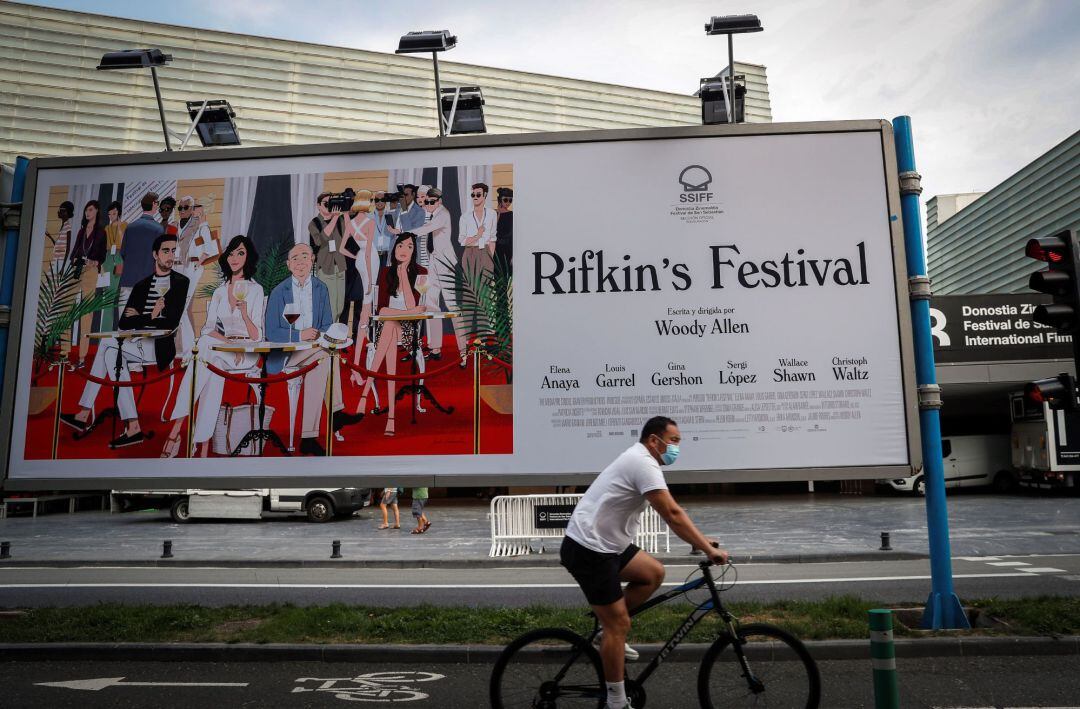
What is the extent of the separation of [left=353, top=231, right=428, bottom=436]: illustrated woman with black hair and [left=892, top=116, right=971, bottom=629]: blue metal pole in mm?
4652

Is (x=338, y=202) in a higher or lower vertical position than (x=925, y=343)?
higher

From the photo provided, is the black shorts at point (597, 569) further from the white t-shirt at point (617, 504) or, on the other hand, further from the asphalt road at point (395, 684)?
the asphalt road at point (395, 684)

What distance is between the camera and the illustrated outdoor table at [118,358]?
777cm

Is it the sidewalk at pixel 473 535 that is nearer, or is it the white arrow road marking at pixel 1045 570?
the white arrow road marking at pixel 1045 570

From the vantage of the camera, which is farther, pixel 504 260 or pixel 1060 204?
pixel 1060 204

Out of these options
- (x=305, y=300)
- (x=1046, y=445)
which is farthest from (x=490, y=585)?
(x=1046, y=445)

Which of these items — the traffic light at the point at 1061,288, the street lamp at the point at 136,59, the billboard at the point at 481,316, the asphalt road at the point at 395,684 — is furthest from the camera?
the street lamp at the point at 136,59

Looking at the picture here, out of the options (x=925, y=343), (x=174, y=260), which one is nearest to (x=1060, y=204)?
(x=925, y=343)

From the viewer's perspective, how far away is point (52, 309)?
7.96 meters

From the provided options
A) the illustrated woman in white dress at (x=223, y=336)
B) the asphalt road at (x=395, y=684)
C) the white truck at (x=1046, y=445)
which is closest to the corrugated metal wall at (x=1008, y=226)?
the white truck at (x=1046, y=445)

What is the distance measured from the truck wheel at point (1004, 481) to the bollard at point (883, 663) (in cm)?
3031

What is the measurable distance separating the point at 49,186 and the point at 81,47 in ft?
89.9

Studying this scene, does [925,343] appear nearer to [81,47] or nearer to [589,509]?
[589,509]

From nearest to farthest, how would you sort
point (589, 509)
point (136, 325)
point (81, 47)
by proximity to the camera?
point (589, 509), point (136, 325), point (81, 47)
